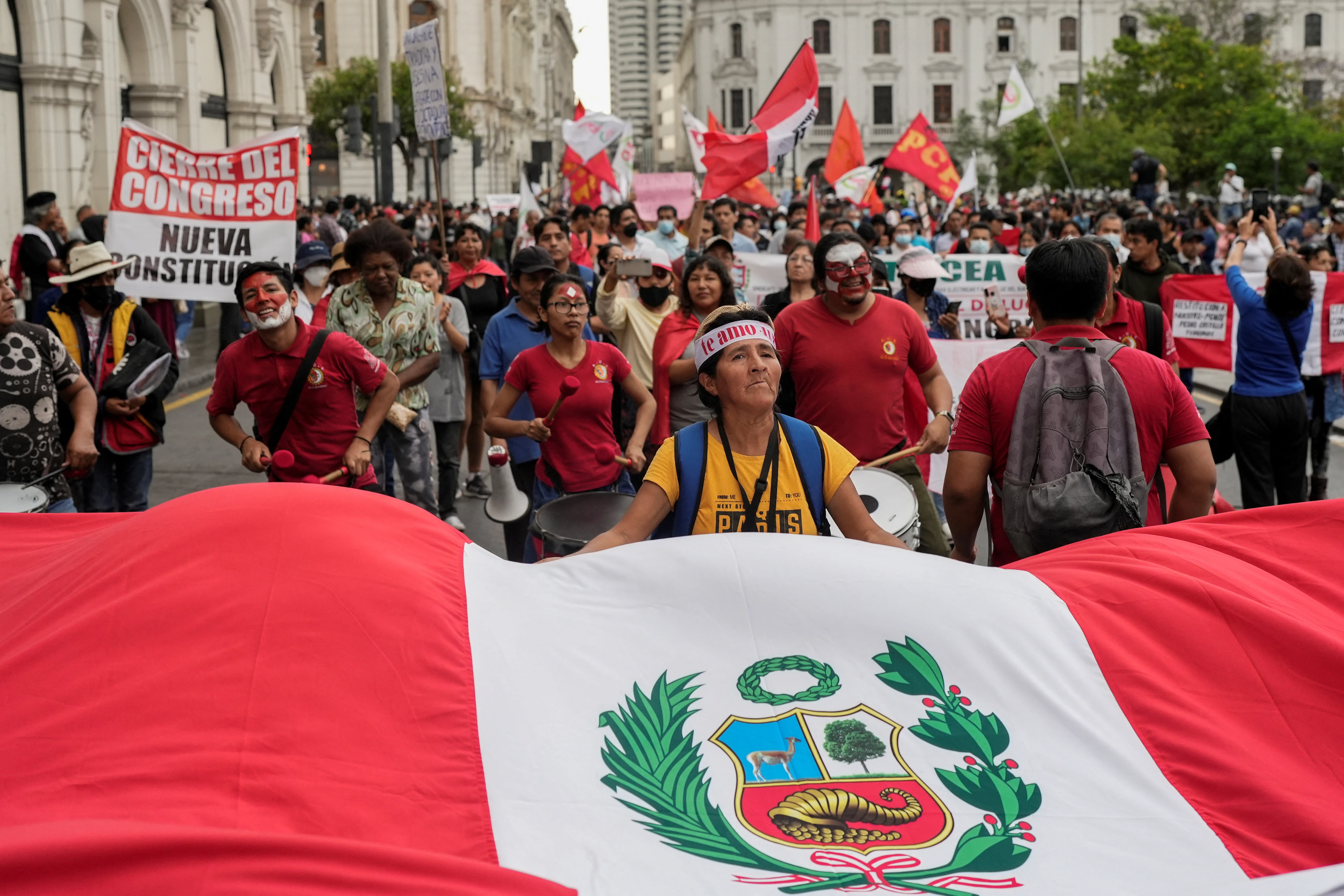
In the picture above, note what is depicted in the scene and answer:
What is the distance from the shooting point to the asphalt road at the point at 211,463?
30.2 ft

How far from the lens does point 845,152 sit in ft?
57.9

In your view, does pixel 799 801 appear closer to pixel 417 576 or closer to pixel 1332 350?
pixel 417 576

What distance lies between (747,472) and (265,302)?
245 centimetres

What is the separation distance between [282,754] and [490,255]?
64.9ft

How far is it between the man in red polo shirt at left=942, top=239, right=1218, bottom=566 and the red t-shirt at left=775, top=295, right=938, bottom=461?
154 centimetres

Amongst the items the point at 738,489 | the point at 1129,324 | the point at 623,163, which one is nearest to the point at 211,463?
the point at 1129,324

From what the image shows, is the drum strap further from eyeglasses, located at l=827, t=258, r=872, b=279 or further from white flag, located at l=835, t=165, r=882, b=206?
white flag, located at l=835, t=165, r=882, b=206

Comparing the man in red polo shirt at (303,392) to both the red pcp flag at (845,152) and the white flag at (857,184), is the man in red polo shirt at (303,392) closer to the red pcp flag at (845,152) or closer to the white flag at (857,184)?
the red pcp flag at (845,152)

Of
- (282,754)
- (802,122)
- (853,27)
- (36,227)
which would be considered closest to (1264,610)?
(282,754)

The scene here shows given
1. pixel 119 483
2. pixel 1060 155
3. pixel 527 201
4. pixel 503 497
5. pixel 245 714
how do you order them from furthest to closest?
pixel 527 201 → pixel 1060 155 → pixel 119 483 → pixel 503 497 → pixel 245 714

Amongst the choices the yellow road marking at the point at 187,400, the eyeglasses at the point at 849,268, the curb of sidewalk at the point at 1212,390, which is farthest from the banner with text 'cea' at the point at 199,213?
the curb of sidewalk at the point at 1212,390

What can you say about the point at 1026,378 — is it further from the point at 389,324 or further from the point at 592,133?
the point at 592,133

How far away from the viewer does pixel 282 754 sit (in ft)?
9.37

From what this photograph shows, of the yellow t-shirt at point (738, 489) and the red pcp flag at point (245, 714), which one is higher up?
the yellow t-shirt at point (738, 489)
